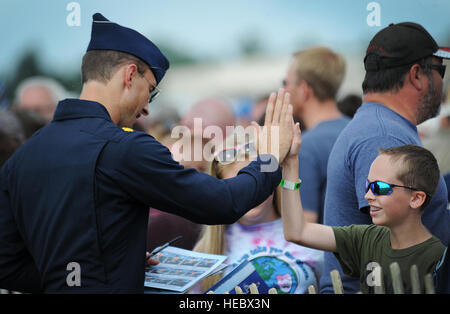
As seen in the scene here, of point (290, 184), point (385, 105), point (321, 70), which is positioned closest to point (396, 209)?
point (290, 184)

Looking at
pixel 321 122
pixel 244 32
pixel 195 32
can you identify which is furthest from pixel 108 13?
pixel 244 32

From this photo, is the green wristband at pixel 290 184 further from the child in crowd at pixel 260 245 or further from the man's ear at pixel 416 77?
the man's ear at pixel 416 77

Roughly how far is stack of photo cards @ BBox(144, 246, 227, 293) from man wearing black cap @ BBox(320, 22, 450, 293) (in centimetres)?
58

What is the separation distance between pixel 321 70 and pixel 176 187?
2347mm

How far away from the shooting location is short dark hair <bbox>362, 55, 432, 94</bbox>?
2428 millimetres

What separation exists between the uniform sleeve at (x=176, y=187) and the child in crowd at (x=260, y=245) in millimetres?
815

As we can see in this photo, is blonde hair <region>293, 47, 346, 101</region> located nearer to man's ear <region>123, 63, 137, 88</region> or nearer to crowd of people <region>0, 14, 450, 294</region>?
crowd of people <region>0, 14, 450, 294</region>

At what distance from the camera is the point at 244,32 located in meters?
5.63

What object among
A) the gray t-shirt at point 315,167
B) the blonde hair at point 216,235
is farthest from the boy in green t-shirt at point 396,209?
the gray t-shirt at point 315,167

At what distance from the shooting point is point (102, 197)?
5.87ft

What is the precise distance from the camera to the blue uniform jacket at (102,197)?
1774 mm

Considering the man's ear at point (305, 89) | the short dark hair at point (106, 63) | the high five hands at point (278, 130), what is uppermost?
the man's ear at point (305, 89)

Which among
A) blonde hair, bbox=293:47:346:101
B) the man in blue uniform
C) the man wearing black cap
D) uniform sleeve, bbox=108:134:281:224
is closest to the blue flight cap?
the man in blue uniform

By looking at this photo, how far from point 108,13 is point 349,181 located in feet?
4.42
